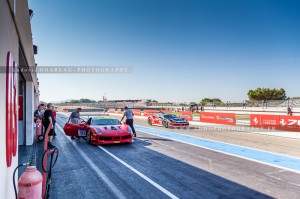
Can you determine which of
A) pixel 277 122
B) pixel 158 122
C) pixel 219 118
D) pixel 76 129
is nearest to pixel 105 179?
pixel 76 129

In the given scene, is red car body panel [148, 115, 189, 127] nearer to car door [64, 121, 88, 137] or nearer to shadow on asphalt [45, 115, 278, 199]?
car door [64, 121, 88, 137]

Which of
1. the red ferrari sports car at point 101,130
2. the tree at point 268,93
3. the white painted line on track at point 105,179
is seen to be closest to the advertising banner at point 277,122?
the red ferrari sports car at point 101,130

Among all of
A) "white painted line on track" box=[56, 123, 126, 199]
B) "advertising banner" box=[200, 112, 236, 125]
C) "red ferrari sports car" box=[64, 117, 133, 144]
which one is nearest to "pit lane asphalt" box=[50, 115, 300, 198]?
"white painted line on track" box=[56, 123, 126, 199]

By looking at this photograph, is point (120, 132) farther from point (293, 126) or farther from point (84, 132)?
point (293, 126)

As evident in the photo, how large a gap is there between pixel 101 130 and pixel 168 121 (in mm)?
8616

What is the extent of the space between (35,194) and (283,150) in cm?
926

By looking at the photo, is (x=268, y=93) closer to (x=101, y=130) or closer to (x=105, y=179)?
(x=101, y=130)

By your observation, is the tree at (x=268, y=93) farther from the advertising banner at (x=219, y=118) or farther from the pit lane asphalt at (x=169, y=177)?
the pit lane asphalt at (x=169, y=177)

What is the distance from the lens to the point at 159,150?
9.45m

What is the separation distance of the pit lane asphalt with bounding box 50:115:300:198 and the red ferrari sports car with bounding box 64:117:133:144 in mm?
1236

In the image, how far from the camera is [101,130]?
10391 millimetres

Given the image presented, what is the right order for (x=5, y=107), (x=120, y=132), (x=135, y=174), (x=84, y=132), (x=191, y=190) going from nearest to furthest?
(x=5, y=107) < (x=191, y=190) < (x=135, y=174) < (x=120, y=132) < (x=84, y=132)

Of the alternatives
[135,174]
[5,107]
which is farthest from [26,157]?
[5,107]

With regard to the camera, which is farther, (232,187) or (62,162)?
(62,162)
